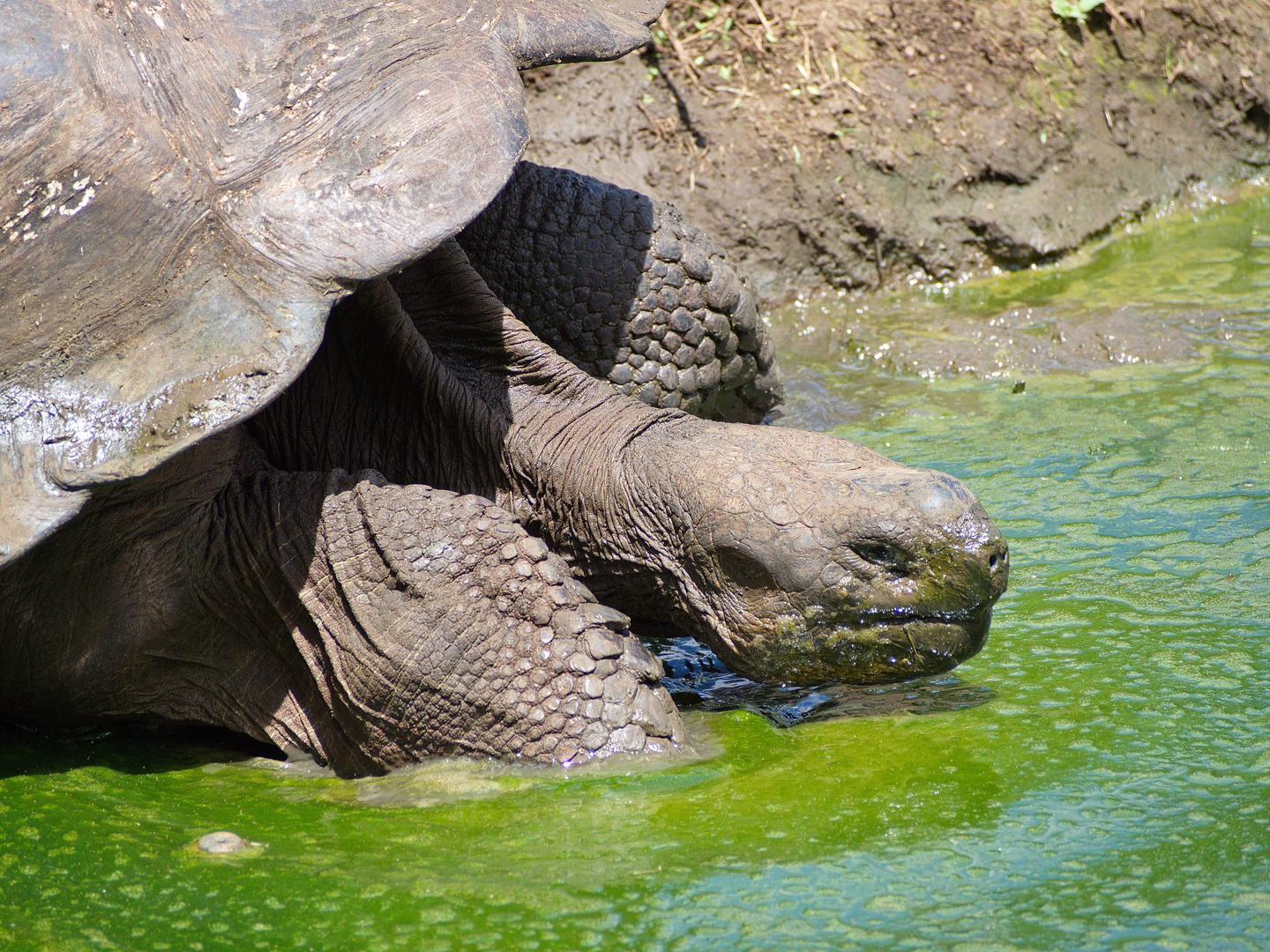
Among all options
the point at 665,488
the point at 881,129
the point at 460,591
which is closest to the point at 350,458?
the point at 460,591

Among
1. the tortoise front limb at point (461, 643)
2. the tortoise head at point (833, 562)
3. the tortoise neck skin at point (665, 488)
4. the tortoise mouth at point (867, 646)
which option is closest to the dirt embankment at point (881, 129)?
the tortoise neck skin at point (665, 488)

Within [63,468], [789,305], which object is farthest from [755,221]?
[63,468]

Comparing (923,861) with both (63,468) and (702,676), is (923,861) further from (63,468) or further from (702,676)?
(63,468)

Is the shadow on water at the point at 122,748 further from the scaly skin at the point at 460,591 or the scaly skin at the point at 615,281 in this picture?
the scaly skin at the point at 615,281

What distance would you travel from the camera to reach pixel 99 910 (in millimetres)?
1868

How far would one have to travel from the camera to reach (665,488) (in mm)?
2707

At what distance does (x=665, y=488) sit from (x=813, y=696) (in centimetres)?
56

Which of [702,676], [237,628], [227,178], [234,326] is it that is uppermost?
[227,178]

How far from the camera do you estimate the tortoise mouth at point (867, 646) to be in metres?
2.48

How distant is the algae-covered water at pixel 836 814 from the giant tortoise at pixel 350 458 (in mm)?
160

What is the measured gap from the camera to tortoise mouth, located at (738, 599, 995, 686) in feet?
8.15

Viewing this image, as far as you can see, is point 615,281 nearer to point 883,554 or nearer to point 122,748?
point 883,554

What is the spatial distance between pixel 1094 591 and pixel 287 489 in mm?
1875

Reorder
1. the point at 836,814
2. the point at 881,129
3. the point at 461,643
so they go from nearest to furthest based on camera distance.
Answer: the point at 836,814 < the point at 461,643 < the point at 881,129
